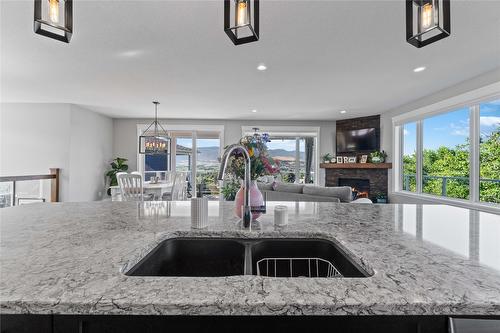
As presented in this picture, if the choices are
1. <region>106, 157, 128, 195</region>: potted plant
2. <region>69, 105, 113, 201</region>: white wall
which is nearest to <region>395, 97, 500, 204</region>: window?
<region>106, 157, 128, 195</region>: potted plant

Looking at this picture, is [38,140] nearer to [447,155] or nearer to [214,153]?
[214,153]

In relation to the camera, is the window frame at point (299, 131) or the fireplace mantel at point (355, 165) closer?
the fireplace mantel at point (355, 165)

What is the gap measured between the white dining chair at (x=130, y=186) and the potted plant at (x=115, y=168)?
8.08 feet

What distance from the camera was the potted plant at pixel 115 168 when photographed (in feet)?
21.0

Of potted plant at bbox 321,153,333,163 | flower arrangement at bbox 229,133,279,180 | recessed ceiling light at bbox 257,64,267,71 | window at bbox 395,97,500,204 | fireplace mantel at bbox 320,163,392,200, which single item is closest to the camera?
flower arrangement at bbox 229,133,279,180

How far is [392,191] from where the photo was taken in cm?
568

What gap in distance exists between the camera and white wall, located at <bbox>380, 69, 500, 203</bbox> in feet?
11.3

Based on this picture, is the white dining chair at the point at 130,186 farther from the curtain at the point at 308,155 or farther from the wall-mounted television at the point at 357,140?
the wall-mounted television at the point at 357,140

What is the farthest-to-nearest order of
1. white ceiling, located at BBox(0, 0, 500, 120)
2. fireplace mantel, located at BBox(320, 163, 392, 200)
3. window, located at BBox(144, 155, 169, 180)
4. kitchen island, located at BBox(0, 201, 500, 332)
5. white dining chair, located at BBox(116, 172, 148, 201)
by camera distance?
window, located at BBox(144, 155, 169, 180) < fireplace mantel, located at BBox(320, 163, 392, 200) < white dining chair, located at BBox(116, 172, 148, 201) < white ceiling, located at BBox(0, 0, 500, 120) < kitchen island, located at BBox(0, 201, 500, 332)

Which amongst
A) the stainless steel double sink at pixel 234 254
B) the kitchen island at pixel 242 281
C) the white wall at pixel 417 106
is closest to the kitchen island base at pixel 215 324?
the kitchen island at pixel 242 281

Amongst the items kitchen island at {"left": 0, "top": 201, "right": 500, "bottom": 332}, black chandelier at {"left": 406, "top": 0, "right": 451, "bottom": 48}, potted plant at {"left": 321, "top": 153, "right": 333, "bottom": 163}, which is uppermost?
black chandelier at {"left": 406, "top": 0, "right": 451, "bottom": 48}

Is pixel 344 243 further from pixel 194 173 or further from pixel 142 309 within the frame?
pixel 194 173

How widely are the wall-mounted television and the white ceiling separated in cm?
134

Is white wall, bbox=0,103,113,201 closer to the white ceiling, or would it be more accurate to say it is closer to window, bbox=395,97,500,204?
the white ceiling
